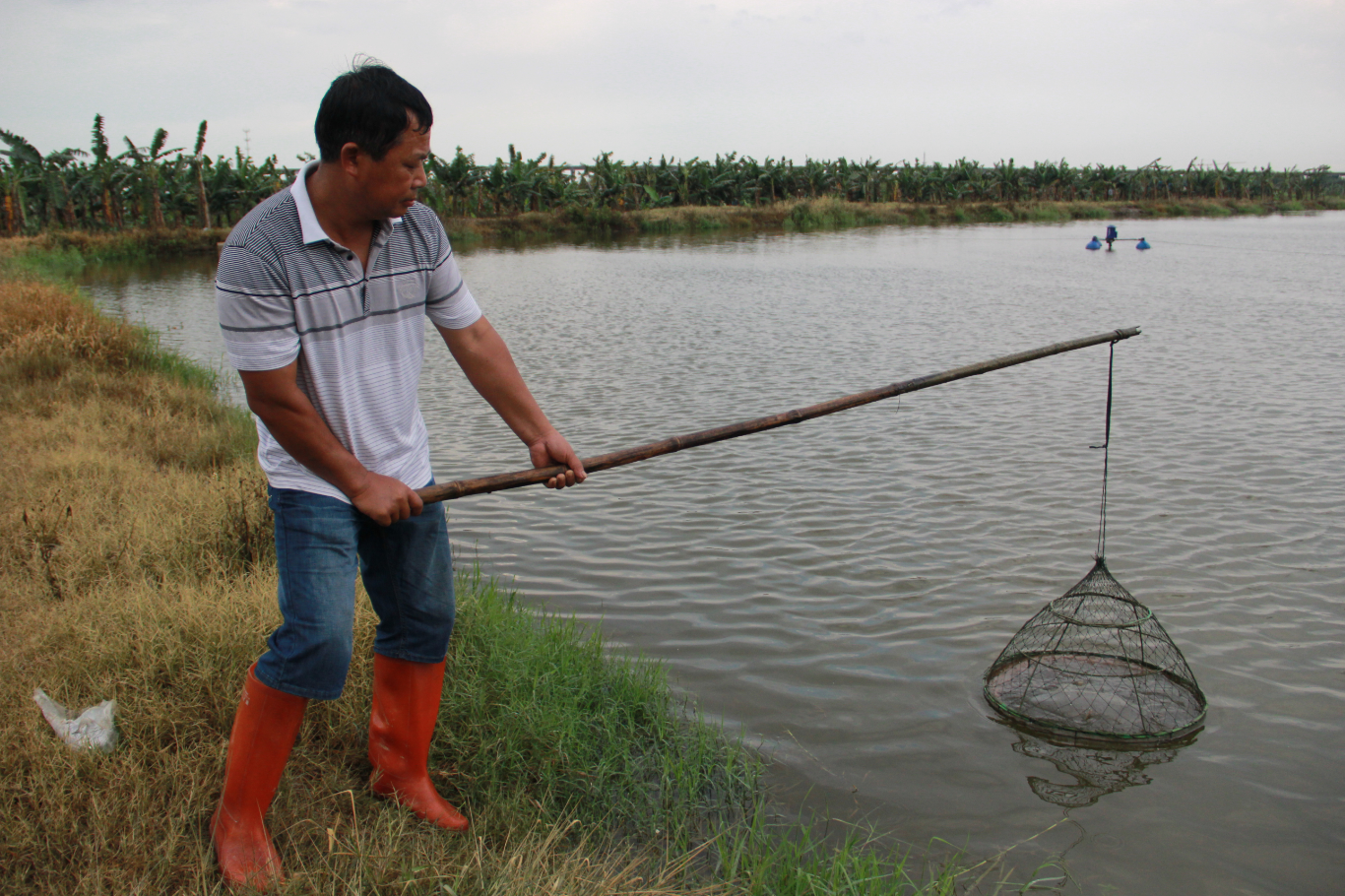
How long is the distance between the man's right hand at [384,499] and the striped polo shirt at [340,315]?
0.06 m

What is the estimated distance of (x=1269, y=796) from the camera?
2.98 meters

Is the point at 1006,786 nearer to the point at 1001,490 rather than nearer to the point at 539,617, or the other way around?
the point at 539,617

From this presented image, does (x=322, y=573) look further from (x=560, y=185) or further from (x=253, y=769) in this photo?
(x=560, y=185)

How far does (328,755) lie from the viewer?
2.57 meters

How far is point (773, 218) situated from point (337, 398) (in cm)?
4014

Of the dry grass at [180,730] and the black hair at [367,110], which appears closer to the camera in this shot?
the black hair at [367,110]

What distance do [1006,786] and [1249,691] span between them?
119 cm

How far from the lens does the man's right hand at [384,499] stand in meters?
2.05

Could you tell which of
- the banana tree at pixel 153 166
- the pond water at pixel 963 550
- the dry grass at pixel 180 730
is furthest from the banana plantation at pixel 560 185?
the dry grass at pixel 180 730

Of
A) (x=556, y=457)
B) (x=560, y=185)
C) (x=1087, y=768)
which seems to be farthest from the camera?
(x=560, y=185)

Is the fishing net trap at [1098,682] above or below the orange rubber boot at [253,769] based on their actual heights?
below

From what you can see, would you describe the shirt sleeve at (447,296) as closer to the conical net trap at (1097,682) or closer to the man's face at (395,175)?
the man's face at (395,175)

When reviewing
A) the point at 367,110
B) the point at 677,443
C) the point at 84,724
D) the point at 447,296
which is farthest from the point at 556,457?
the point at 84,724

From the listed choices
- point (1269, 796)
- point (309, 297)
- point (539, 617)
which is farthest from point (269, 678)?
point (1269, 796)
